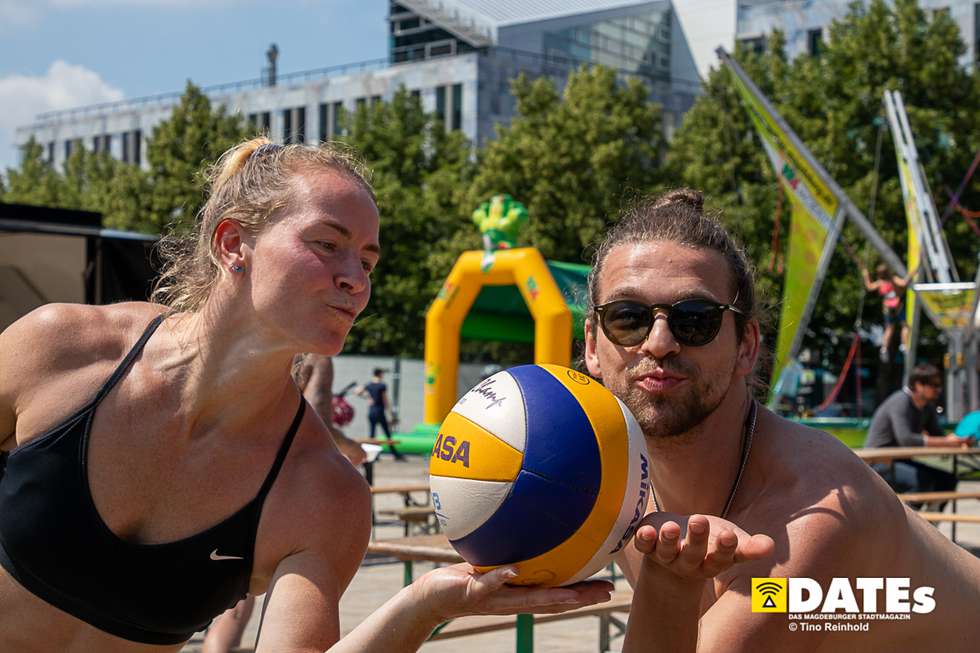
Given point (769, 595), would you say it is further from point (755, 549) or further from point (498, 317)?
point (498, 317)

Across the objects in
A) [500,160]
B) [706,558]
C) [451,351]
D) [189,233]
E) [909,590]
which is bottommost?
[451,351]

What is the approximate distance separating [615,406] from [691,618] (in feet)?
1.43

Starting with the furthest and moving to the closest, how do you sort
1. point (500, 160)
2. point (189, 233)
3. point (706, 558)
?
point (500, 160) → point (189, 233) → point (706, 558)

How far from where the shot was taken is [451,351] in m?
20.5

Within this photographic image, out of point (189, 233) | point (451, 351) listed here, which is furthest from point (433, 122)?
point (189, 233)

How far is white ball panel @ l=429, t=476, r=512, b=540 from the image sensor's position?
2.13 meters

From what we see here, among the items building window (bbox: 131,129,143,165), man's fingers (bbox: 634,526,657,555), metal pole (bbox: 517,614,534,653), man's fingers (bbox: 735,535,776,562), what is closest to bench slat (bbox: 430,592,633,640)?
metal pole (bbox: 517,614,534,653)

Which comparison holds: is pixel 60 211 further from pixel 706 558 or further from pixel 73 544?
pixel 706 558

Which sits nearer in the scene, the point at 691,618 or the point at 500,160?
the point at 691,618

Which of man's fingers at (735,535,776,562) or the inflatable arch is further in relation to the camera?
the inflatable arch

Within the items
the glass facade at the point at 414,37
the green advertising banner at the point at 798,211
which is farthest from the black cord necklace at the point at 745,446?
the glass facade at the point at 414,37

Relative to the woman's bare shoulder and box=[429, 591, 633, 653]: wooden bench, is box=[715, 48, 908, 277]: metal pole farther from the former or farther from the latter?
the woman's bare shoulder

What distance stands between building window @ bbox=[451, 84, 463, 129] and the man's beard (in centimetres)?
5089

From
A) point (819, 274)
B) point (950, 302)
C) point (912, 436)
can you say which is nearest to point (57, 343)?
point (912, 436)
